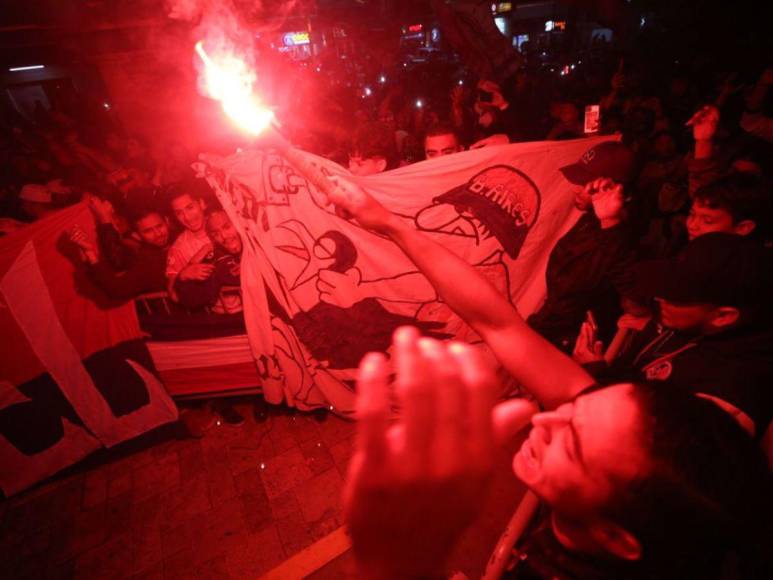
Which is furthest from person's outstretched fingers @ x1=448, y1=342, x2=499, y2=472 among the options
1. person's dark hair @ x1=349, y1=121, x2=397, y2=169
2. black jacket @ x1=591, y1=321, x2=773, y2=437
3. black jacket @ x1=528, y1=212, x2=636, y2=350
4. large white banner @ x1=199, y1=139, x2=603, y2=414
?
person's dark hair @ x1=349, y1=121, x2=397, y2=169

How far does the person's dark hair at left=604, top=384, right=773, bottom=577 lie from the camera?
1.00 meters

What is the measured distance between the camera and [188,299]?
158 inches

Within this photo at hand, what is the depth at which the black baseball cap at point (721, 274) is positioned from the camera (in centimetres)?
190

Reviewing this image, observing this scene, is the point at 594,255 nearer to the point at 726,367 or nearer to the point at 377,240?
the point at 726,367

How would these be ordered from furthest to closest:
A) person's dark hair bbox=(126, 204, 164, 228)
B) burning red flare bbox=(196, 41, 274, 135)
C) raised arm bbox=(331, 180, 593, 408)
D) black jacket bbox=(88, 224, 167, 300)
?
person's dark hair bbox=(126, 204, 164, 228), black jacket bbox=(88, 224, 167, 300), burning red flare bbox=(196, 41, 274, 135), raised arm bbox=(331, 180, 593, 408)

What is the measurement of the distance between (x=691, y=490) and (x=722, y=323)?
4.59 feet

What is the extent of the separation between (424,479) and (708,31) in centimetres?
1685

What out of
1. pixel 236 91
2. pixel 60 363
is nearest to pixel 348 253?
pixel 236 91

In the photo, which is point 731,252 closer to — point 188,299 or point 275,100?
point 188,299


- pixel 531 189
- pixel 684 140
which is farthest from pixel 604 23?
pixel 531 189

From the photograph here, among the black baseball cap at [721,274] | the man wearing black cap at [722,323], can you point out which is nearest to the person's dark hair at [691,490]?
the man wearing black cap at [722,323]

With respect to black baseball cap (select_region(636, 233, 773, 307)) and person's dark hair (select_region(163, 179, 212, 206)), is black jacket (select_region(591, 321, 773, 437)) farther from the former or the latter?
person's dark hair (select_region(163, 179, 212, 206))

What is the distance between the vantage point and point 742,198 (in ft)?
10.4

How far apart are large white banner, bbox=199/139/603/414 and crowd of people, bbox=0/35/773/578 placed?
0.26 m
